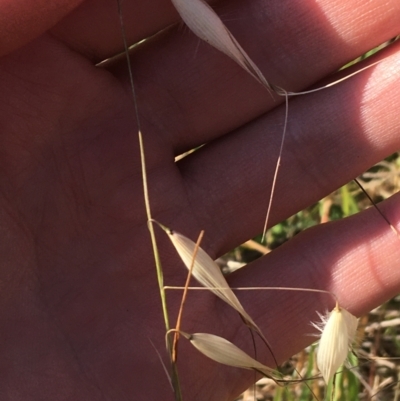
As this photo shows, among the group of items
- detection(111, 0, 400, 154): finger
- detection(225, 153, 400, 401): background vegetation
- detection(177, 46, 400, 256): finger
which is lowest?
detection(225, 153, 400, 401): background vegetation

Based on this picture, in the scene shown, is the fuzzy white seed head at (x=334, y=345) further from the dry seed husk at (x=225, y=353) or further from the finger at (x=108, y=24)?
the finger at (x=108, y=24)

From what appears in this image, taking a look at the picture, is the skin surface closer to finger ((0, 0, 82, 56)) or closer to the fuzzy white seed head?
finger ((0, 0, 82, 56))

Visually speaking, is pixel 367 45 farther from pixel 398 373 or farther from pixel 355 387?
pixel 398 373

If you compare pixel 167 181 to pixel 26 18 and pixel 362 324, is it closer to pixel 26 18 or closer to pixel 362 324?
pixel 26 18

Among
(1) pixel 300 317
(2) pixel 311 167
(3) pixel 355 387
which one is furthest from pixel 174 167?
(3) pixel 355 387

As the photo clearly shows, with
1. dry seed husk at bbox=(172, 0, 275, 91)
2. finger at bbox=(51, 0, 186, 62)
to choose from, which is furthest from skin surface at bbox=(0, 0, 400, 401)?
dry seed husk at bbox=(172, 0, 275, 91)

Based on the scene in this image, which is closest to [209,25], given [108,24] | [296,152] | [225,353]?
[108,24]

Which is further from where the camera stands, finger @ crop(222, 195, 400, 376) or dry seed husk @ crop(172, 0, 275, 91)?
finger @ crop(222, 195, 400, 376)
